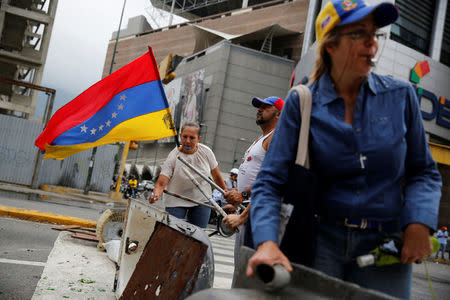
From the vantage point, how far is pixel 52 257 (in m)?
5.24

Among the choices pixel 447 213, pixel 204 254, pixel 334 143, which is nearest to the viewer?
pixel 334 143

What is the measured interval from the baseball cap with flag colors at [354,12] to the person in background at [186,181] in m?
3.13

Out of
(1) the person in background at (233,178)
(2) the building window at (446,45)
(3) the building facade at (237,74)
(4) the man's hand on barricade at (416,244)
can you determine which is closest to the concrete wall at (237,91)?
(3) the building facade at (237,74)

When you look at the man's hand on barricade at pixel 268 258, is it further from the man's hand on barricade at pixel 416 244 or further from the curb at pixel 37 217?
the curb at pixel 37 217

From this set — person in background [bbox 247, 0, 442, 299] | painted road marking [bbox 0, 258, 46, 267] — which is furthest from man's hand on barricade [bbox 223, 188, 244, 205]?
painted road marking [bbox 0, 258, 46, 267]

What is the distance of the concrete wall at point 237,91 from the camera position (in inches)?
1871

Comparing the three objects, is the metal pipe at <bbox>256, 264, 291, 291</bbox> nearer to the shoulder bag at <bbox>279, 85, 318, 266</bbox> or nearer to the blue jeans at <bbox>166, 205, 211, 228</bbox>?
the shoulder bag at <bbox>279, 85, 318, 266</bbox>

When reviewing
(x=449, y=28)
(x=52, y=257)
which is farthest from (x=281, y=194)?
(x=449, y=28)

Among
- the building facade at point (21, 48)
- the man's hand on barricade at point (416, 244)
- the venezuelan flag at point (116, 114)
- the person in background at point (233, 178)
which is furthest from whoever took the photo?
the building facade at point (21, 48)

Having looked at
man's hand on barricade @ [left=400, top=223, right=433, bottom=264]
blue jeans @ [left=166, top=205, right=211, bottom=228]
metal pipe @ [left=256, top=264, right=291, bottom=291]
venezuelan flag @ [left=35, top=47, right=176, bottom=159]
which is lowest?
blue jeans @ [left=166, top=205, right=211, bottom=228]

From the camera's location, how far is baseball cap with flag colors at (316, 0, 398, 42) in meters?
1.63

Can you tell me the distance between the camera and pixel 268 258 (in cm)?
144

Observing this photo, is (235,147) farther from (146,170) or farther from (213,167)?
(213,167)

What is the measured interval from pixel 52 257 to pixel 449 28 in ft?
110
